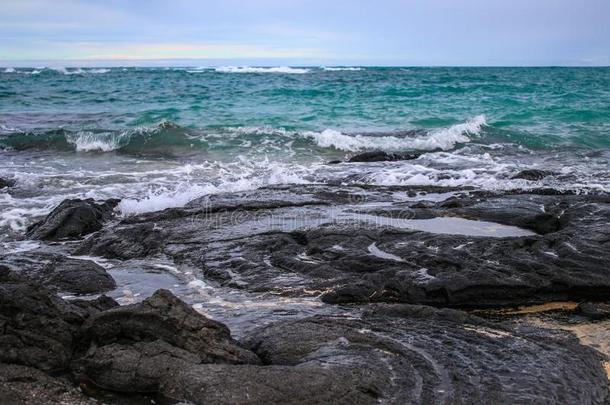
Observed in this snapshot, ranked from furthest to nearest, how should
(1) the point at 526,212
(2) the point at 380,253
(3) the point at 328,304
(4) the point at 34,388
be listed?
(1) the point at 526,212, (2) the point at 380,253, (3) the point at 328,304, (4) the point at 34,388

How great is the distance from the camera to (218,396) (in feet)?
11.6

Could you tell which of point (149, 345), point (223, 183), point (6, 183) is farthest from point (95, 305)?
point (6, 183)

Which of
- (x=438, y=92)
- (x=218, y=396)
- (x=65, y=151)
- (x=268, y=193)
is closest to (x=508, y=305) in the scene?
(x=218, y=396)

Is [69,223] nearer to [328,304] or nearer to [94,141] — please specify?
[328,304]

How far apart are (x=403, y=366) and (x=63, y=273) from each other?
3610 millimetres

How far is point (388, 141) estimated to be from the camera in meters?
18.1

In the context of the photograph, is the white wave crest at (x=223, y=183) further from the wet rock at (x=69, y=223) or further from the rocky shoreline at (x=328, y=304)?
the wet rock at (x=69, y=223)

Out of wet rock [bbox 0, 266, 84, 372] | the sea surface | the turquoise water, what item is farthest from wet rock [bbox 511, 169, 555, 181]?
wet rock [bbox 0, 266, 84, 372]

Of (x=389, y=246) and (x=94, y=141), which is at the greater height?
(x=389, y=246)

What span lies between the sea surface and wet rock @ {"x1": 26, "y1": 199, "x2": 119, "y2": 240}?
1.62ft

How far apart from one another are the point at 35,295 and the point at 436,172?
9496 millimetres

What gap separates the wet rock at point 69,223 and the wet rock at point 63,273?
1.48m

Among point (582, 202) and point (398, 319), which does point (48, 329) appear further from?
point (582, 202)

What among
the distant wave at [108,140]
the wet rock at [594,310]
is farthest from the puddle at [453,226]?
the distant wave at [108,140]
